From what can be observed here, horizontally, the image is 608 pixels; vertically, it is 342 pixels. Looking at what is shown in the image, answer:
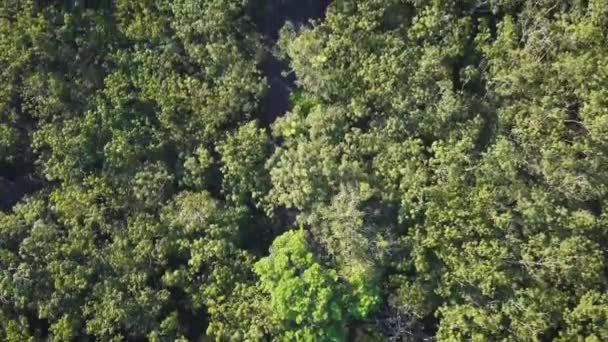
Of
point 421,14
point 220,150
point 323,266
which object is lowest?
point 323,266

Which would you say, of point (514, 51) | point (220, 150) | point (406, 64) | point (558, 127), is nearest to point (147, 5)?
point (220, 150)

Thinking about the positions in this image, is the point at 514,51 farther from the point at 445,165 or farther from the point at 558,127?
the point at 445,165

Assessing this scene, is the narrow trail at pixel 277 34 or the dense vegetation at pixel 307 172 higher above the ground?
the narrow trail at pixel 277 34

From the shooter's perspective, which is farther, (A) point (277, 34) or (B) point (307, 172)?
(A) point (277, 34)

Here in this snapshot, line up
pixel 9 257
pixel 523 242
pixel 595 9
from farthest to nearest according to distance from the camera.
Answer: pixel 9 257 → pixel 523 242 → pixel 595 9

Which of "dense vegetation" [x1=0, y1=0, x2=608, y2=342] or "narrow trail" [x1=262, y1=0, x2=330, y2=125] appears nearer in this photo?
"dense vegetation" [x1=0, y1=0, x2=608, y2=342]

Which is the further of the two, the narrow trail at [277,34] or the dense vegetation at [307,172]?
the narrow trail at [277,34]

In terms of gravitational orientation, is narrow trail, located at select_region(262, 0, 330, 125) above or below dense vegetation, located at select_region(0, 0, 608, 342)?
above

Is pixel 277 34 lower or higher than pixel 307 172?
higher
